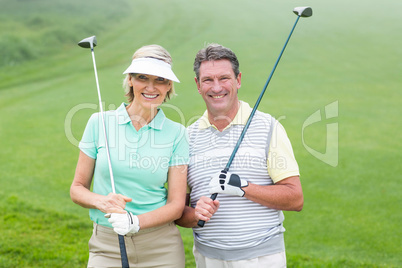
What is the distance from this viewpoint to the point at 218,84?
9.04 ft

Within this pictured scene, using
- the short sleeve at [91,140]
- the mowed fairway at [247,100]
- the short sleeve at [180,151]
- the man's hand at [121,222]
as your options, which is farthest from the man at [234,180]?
the mowed fairway at [247,100]

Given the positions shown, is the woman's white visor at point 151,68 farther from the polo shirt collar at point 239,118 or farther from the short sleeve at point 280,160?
the short sleeve at point 280,160

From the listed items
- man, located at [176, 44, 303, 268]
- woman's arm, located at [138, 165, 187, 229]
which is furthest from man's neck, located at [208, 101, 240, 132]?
woman's arm, located at [138, 165, 187, 229]

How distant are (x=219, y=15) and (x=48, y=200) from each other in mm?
13419

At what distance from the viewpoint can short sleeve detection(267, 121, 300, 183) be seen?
104 inches

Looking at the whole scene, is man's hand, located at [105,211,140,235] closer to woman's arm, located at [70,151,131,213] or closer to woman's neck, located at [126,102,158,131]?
woman's arm, located at [70,151,131,213]

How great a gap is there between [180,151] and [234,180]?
12.5 inches

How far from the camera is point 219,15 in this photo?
18.2m

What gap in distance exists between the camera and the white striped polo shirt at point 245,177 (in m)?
2.65

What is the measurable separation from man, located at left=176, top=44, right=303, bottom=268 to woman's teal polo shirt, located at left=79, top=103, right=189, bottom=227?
195 millimetres

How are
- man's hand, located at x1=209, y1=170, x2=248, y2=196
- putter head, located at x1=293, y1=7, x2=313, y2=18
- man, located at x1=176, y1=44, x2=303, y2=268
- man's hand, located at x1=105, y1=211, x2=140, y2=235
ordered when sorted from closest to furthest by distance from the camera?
man's hand, located at x1=105, y1=211, x2=140, y2=235 → man's hand, located at x1=209, y1=170, x2=248, y2=196 → man, located at x1=176, y1=44, x2=303, y2=268 → putter head, located at x1=293, y1=7, x2=313, y2=18

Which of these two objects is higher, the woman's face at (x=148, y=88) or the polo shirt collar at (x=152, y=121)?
the woman's face at (x=148, y=88)

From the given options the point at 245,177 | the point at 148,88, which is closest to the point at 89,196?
the point at 148,88

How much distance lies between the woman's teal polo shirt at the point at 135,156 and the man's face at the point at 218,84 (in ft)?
0.90
